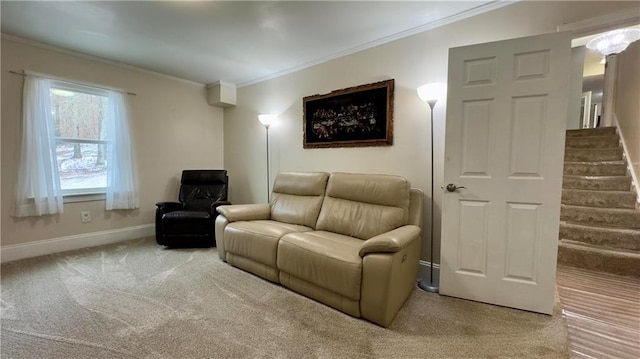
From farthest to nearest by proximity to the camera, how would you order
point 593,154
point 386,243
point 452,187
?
point 593,154 < point 452,187 < point 386,243

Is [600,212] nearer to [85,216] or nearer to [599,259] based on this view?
[599,259]

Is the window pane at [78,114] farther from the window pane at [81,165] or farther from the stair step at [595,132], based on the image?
the stair step at [595,132]

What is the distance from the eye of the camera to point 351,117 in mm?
3053

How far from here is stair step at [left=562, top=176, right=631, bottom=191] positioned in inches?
126

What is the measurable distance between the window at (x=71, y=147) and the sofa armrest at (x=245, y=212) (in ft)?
5.32

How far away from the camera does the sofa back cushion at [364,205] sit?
7.84 ft

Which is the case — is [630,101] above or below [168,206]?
above

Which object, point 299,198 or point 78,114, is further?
point 78,114

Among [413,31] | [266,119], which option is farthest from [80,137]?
[413,31]

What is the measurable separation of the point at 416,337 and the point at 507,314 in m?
0.77

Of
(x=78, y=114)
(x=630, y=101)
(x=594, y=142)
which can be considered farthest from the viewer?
(x=594, y=142)

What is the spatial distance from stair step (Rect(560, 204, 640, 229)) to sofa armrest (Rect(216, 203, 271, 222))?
3.50 meters

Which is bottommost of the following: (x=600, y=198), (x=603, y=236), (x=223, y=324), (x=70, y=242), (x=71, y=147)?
(x=223, y=324)

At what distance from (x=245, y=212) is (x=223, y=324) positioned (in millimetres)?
1367
